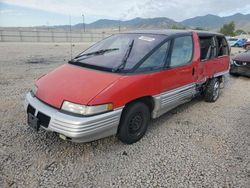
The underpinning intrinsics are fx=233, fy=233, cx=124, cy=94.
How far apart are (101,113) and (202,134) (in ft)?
6.49

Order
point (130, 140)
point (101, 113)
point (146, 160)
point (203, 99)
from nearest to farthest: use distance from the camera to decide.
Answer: point (101, 113)
point (146, 160)
point (130, 140)
point (203, 99)

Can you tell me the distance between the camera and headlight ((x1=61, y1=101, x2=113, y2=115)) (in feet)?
9.29

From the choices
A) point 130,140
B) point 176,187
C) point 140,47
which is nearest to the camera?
point 176,187

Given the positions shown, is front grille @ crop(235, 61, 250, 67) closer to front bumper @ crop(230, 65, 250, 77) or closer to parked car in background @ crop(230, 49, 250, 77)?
parked car in background @ crop(230, 49, 250, 77)

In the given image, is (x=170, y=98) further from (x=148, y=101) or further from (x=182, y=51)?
(x=182, y=51)

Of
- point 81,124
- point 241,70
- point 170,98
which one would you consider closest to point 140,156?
point 81,124

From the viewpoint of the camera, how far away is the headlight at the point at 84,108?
9.29 feet

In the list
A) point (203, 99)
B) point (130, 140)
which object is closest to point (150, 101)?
point (130, 140)

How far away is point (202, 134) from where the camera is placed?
3965 mm

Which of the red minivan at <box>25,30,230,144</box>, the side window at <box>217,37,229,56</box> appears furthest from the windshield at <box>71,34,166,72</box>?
the side window at <box>217,37,229,56</box>

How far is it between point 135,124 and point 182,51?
5.75 ft

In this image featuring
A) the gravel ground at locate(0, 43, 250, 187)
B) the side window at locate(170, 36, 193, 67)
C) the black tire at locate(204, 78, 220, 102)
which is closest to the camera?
the gravel ground at locate(0, 43, 250, 187)

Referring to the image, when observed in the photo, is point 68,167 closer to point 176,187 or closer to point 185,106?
point 176,187

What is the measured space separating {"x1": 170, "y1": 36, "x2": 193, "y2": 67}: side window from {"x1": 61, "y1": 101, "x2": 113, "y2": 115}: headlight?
1585mm
